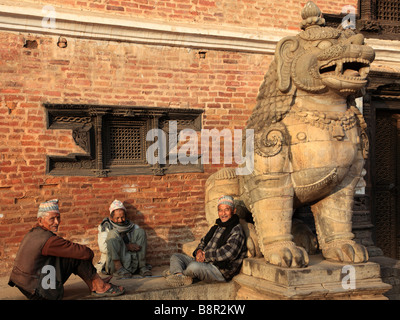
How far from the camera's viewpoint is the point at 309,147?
4.62 m

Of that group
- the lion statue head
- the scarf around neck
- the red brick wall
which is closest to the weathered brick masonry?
the red brick wall

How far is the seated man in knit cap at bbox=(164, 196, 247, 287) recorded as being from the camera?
4.70 m

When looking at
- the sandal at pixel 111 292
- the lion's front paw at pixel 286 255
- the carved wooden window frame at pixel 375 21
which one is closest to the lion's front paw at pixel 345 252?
the lion's front paw at pixel 286 255

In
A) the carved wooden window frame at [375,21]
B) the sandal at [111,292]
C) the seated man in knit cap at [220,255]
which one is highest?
the carved wooden window frame at [375,21]

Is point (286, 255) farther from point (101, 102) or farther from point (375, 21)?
point (375, 21)

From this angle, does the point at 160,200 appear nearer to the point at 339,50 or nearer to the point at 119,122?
the point at 119,122

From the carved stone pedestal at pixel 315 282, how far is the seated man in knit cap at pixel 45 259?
168 centimetres

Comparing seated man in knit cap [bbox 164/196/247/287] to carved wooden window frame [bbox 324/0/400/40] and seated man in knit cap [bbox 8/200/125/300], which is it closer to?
seated man in knit cap [bbox 8/200/125/300]

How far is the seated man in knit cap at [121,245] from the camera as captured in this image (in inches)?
217

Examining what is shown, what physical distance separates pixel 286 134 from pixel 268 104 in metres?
0.44

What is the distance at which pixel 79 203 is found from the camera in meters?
6.12

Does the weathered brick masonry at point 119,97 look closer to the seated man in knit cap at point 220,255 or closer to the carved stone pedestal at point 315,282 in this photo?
the seated man in knit cap at point 220,255

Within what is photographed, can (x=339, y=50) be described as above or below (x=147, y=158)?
Result: above
